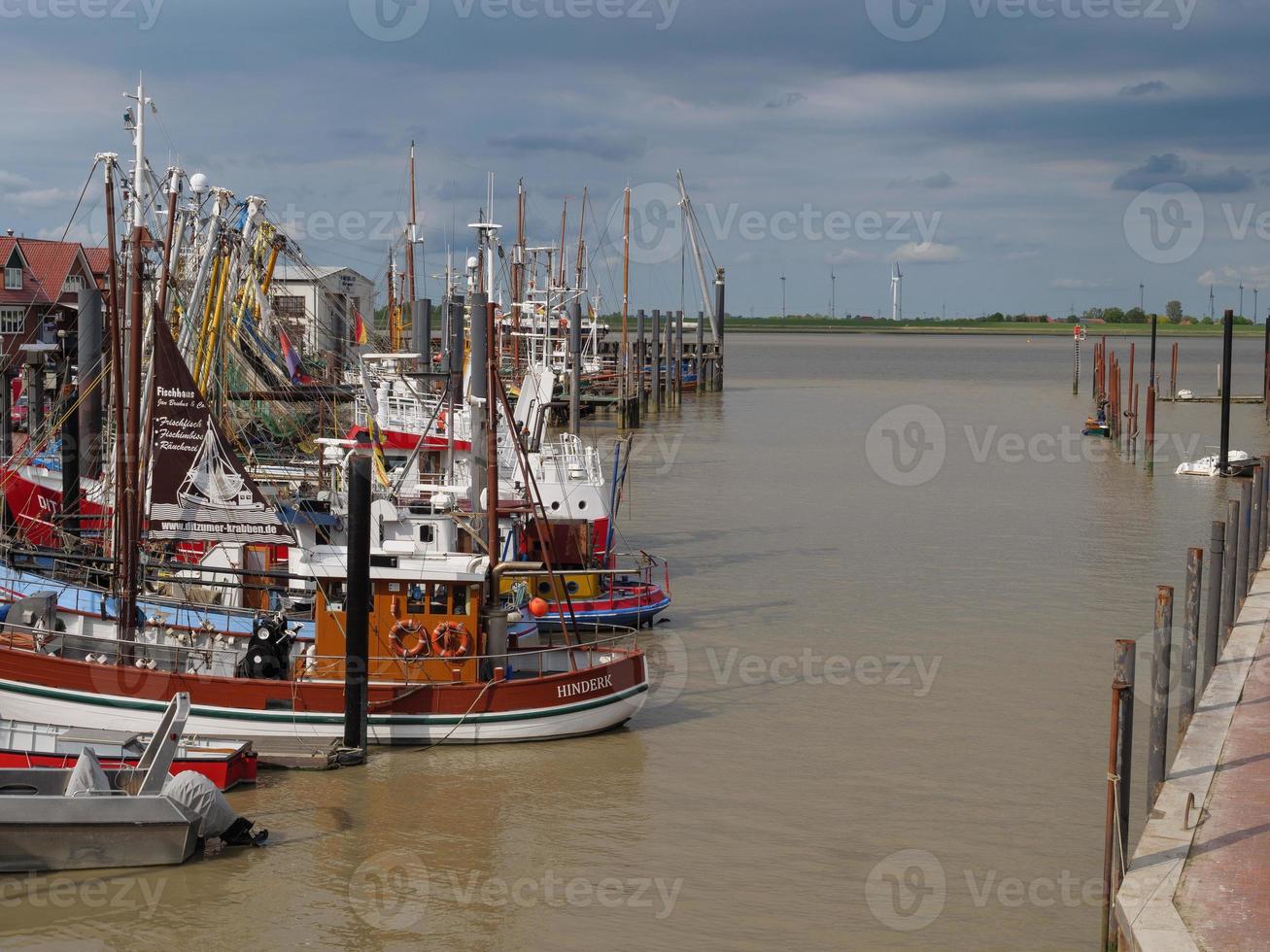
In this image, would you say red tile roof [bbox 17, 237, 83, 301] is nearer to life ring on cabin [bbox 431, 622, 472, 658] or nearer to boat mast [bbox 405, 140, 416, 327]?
boat mast [bbox 405, 140, 416, 327]

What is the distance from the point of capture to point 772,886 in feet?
53.5

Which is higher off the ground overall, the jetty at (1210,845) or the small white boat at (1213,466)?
the small white boat at (1213,466)

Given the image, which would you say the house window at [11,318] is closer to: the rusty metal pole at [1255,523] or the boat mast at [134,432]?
the boat mast at [134,432]

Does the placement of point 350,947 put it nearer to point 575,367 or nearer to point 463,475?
point 463,475

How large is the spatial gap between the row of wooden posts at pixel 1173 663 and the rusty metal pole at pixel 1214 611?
0.01 metres

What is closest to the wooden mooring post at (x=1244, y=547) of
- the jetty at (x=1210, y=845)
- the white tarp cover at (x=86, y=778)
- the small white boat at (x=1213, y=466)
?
the jetty at (x=1210, y=845)

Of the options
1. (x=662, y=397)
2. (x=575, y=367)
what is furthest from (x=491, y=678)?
(x=662, y=397)

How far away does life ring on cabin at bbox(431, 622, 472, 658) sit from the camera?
21.3 metres

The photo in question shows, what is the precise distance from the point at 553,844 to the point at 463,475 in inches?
396

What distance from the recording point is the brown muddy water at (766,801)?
1552 centimetres

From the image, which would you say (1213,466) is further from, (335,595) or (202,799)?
(202,799)

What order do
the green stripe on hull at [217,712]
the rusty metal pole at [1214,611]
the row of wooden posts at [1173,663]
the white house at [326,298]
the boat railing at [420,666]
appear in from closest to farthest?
1. the row of wooden posts at [1173,663]
2. the rusty metal pole at [1214,611]
3. the green stripe on hull at [217,712]
4. the boat railing at [420,666]
5. the white house at [326,298]

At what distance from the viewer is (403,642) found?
21.3 meters

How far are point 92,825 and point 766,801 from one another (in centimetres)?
814
